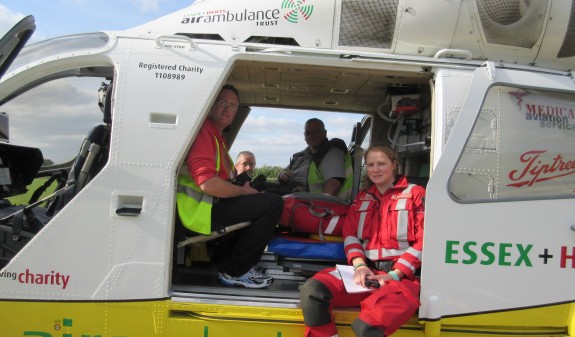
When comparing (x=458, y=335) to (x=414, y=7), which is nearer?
(x=458, y=335)

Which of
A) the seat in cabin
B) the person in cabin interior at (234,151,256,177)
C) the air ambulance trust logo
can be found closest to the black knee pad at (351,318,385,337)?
the seat in cabin

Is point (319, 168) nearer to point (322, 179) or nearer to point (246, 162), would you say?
point (322, 179)

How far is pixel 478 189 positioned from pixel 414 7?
1263mm

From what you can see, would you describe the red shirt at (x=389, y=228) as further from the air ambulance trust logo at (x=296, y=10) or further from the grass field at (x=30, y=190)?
the grass field at (x=30, y=190)

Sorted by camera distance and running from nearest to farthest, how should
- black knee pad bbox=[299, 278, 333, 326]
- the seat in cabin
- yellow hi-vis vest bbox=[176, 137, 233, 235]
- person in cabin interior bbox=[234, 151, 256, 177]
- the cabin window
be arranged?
1. black knee pad bbox=[299, 278, 333, 326]
2. the cabin window
3. yellow hi-vis vest bbox=[176, 137, 233, 235]
4. the seat in cabin
5. person in cabin interior bbox=[234, 151, 256, 177]

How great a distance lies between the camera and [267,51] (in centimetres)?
289

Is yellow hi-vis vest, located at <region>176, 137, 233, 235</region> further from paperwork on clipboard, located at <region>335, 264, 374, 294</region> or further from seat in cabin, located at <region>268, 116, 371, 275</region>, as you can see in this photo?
paperwork on clipboard, located at <region>335, 264, 374, 294</region>

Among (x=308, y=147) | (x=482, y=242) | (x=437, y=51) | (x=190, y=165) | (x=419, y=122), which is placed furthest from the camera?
(x=308, y=147)

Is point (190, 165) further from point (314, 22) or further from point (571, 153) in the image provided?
point (571, 153)

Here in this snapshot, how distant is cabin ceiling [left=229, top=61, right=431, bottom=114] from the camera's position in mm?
3303

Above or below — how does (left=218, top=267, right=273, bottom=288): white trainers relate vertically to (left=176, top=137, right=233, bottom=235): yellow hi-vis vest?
below

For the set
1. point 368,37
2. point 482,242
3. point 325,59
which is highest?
point 368,37

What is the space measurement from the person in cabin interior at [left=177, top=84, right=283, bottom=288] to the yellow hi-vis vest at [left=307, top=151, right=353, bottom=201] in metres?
1.36

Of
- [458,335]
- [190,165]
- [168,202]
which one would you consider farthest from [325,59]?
[458,335]
